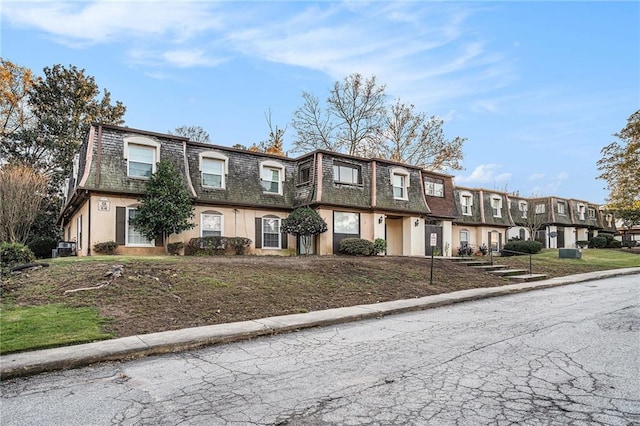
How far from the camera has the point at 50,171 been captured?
30.6 m

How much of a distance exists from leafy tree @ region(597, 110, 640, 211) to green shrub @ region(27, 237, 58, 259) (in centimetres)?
3966

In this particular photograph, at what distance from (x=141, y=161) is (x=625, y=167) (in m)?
32.9

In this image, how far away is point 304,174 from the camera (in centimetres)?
2130

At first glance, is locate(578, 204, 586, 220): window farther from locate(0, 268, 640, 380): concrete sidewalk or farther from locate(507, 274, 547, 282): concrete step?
locate(0, 268, 640, 380): concrete sidewalk

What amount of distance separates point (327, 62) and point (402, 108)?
1902 cm

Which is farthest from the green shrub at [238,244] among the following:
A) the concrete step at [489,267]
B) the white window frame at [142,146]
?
the concrete step at [489,267]

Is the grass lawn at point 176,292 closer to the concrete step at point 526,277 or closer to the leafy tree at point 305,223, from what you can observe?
the concrete step at point 526,277

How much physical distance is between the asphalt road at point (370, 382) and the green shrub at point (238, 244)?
11.1 meters

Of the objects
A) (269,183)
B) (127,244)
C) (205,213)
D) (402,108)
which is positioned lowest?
(127,244)

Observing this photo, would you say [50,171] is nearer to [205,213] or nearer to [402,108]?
[205,213]

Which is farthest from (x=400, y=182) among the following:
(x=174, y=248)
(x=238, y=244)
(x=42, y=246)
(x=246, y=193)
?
(x=42, y=246)

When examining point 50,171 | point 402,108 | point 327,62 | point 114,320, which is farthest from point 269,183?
point 50,171

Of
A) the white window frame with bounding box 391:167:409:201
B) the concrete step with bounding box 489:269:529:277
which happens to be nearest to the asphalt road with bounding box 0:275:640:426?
the concrete step with bounding box 489:269:529:277

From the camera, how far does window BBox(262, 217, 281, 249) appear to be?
19.9 metres
